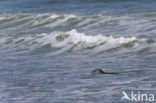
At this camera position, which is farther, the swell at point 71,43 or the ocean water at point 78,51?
the swell at point 71,43

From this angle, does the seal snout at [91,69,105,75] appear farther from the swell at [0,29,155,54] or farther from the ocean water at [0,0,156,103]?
the swell at [0,29,155,54]

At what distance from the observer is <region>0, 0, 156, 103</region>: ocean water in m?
9.96

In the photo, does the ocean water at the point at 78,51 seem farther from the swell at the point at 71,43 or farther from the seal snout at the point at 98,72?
the seal snout at the point at 98,72

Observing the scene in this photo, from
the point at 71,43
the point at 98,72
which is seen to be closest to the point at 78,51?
the point at 71,43

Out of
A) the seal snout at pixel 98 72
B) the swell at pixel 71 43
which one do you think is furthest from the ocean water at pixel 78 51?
the seal snout at pixel 98 72

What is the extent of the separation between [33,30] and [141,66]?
8076 mm

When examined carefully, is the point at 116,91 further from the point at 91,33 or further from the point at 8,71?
the point at 91,33

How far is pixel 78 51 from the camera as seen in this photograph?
14219 millimetres

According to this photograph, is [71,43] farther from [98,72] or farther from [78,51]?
[98,72]

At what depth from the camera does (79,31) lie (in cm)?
1725

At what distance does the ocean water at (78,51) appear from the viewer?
9.96 meters

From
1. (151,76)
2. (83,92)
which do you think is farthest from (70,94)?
(151,76)

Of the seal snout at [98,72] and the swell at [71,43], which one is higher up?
the swell at [71,43]

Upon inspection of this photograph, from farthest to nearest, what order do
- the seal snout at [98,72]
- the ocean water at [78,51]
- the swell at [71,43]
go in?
the swell at [71,43] < the seal snout at [98,72] < the ocean water at [78,51]
